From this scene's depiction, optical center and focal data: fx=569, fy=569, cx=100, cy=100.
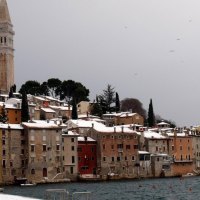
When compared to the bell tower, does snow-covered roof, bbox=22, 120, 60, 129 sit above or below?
below

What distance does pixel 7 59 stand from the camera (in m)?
103

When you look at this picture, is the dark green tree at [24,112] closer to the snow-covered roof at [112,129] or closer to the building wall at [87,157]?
the building wall at [87,157]

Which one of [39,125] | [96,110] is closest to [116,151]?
[39,125]

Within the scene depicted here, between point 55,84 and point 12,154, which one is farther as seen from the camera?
point 55,84

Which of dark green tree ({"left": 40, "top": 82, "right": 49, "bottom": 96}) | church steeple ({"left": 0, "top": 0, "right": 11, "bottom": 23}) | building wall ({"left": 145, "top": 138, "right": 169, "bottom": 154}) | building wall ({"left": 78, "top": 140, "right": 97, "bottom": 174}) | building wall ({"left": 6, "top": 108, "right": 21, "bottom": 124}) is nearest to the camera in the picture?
building wall ({"left": 78, "top": 140, "right": 97, "bottom": 174})

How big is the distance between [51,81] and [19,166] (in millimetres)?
43696

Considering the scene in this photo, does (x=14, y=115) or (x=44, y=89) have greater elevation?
(x=44, y=89)

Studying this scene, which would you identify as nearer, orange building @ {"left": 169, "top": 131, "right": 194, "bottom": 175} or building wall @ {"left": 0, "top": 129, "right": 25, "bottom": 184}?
building wall @ {"left": 0, "top": 129, "right": 25, "bottom": 184}

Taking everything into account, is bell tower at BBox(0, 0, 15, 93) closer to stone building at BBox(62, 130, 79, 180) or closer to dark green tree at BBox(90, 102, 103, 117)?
dark green tree at BBox(90, 102, 103, 117)

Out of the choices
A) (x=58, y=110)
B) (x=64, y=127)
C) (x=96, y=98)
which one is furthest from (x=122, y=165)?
(x=96, y=98)

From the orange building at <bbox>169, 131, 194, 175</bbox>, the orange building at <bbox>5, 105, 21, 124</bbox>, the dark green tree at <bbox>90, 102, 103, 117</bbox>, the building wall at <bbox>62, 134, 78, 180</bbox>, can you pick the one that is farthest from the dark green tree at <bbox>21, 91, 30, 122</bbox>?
the dark green tree at <bbox>90, 102, 103, 117</bbox>

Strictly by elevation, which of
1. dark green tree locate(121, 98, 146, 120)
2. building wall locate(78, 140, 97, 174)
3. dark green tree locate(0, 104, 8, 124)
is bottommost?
building wall locate(78, 140, 97, 174)

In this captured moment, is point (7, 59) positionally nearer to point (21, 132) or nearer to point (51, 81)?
point (51, 81)

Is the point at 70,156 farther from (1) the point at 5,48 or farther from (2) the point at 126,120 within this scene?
(1) the point at 5,48
